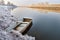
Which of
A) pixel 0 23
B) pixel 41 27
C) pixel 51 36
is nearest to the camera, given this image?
pixel 0 23

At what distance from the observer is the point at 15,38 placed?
5520mm

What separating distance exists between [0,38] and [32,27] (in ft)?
14.1

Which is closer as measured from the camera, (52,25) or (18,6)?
(52,25)

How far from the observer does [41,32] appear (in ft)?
25.9

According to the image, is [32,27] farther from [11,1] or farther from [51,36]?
[11,1]

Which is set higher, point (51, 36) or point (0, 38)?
point (0, 38)

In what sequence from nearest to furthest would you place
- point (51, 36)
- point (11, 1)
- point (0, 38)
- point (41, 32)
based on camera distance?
1. point (0, 38)
2. point (51, 36)
3. point (41, 32)
4. point (11, 1)

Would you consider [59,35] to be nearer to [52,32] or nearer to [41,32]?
[52,32]

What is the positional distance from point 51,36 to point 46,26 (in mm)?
1707

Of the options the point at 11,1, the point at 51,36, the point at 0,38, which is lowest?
the point at 51,36

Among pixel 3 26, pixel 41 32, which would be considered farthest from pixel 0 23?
pixel 41 32

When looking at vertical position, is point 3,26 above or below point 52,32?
above

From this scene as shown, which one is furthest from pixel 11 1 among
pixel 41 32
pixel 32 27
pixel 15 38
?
pixel 15 38

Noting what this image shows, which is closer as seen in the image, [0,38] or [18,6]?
[0,38]
